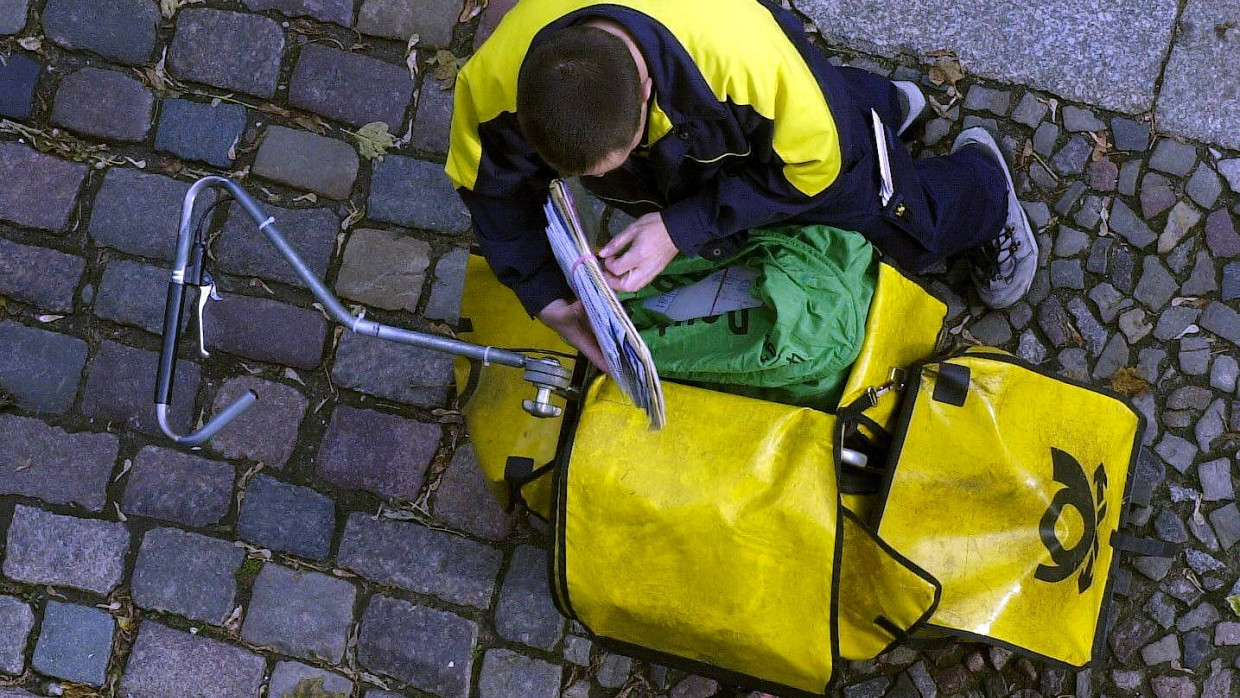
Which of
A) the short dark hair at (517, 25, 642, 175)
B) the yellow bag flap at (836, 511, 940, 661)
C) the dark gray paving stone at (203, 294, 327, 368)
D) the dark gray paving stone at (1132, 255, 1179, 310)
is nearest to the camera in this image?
the short dark hair at (517, 25, 642, 175)

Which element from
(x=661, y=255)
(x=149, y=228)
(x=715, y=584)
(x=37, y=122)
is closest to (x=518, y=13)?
(x=661, y=255)

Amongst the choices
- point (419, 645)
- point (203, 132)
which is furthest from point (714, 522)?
point (203, 132)

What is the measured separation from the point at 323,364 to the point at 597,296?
1618 mm

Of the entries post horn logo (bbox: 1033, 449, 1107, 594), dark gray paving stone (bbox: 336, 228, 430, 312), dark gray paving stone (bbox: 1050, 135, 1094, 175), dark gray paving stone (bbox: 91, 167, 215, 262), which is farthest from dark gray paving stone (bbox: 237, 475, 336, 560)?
dark gray paving stone (bbox: 1050, 135, 1094, 175)

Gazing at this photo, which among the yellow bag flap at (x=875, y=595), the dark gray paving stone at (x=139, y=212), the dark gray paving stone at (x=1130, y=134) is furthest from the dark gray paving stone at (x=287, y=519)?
the dark gray paving stone at (x=1130, y=134)

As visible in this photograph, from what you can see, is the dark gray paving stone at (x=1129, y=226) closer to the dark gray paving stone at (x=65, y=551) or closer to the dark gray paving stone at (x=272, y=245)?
the dark gray paving stone at (x=272, y=245)

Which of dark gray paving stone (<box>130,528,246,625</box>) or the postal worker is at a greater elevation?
the postal worker

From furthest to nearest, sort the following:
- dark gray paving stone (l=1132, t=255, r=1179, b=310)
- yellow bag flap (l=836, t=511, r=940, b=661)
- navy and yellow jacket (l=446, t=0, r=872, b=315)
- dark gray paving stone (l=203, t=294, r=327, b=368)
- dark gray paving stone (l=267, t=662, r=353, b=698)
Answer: dark gray paving stone (l=203, t=294, r=327, b=368), dark gray paving stone (l=267, t=662, r=353, b=698), dark gray paving stone (l=1132, t=255, r=1179, b=310), yellow bag flap (l=836, t=511, r=940, b=661), navy and yellow jacket (l=446, t=0, r=872, b=315)

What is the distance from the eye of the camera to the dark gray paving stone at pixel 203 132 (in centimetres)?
342

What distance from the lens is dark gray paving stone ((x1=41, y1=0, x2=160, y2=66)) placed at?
11.3ft

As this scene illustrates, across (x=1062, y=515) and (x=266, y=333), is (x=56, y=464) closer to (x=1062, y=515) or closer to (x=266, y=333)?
(x=266, y=333)

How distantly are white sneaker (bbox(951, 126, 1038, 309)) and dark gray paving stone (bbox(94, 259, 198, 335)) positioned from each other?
2.60 meters

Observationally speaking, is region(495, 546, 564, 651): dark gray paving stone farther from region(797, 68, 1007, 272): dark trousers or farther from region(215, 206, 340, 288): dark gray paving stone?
region(797, 68, 1007, 272): dark trousers

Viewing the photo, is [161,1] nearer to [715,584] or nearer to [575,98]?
[575,98]
